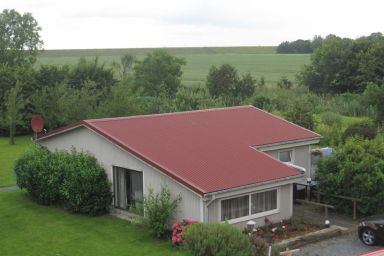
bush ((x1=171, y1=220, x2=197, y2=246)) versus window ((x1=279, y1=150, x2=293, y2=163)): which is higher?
window ((x1=279, y1=150, x2=293, y2=163))

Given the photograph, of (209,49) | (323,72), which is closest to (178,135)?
(323,72)

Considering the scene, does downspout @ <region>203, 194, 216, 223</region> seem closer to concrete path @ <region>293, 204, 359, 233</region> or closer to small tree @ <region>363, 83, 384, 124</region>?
concrete path @ <region>293, 204, 359, 233</region>

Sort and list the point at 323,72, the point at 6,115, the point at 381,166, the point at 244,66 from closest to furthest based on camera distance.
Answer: the point at 381,166 < the point at 6,115 < the point at 323,72 < the point at 244,66

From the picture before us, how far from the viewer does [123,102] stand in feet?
116

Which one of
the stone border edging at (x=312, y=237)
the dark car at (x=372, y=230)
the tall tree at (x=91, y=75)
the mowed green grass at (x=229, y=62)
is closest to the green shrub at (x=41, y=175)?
the stone border edging at (x=312, y=237)

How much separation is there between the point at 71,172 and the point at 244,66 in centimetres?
10314

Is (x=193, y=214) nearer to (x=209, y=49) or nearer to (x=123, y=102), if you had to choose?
(x=123, y=102)

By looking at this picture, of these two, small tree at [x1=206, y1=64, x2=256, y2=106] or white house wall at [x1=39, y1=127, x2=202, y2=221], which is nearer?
white house wall at [x1=39, y1=127, x2=202, y2=221]

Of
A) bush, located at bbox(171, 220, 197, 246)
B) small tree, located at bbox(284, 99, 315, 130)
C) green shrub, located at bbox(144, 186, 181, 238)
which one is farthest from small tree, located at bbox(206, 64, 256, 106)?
bush, located at bbox(171, 220, 197, 246)

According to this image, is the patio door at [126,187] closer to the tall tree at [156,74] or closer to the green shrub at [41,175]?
the green shrub at [41,175]

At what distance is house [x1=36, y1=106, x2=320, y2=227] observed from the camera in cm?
1819

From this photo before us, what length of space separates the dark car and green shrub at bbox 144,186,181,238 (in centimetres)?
583

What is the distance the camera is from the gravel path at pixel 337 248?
56.9 ft

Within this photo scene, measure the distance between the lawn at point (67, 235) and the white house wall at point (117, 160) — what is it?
1.34m
